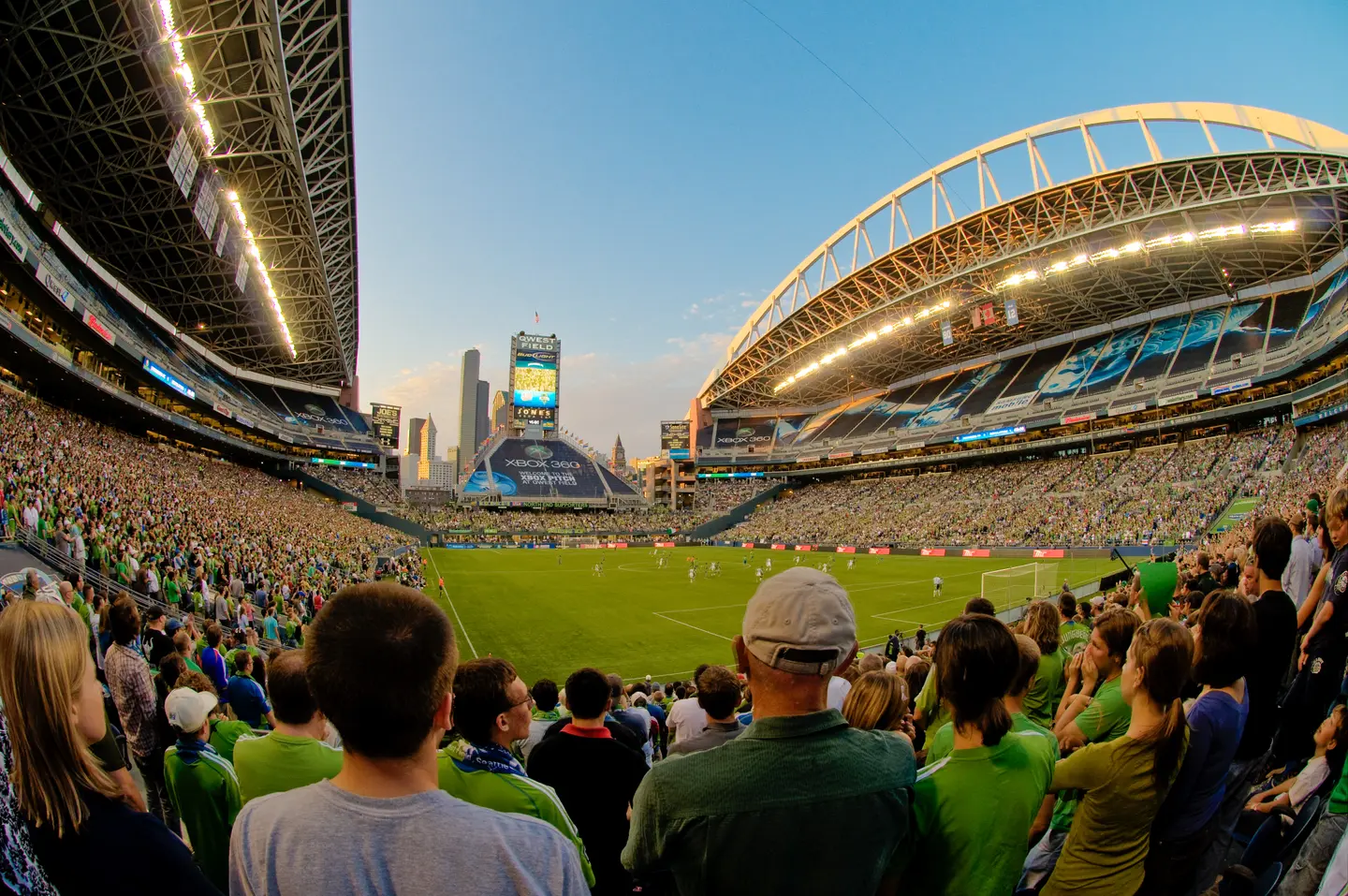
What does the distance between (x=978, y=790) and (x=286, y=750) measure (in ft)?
10.4

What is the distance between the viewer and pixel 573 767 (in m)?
3.51

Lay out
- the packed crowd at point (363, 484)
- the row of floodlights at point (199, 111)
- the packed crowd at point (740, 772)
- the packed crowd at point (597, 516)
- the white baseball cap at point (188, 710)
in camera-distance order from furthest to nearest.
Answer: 1. the packed crowd at point (597, 516)
2. the packed crowd at point (363, 484)
3. the row of floodlights at point (199, 111)
4. the white baseball cap at point (188, 710)
5. the packed crowd at point (740, 772)

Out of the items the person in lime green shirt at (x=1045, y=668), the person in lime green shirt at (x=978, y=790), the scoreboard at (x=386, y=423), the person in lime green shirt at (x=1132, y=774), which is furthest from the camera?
the scoreboard at (x=386, y=423)

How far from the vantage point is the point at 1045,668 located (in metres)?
5.05

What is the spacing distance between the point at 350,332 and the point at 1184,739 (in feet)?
227

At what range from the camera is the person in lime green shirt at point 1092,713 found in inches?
139

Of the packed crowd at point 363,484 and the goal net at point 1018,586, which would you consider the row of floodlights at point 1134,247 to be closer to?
the goal net at point 1018,586

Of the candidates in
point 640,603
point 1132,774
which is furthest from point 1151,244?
point 1132,774

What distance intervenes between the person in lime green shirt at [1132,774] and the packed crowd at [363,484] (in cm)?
7743

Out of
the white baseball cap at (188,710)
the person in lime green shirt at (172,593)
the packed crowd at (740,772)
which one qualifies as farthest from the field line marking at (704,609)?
the white baseball cap at (188,710)

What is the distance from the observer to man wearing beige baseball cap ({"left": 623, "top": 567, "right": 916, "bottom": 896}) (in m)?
1.81

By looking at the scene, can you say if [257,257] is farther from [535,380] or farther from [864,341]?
[535,380]

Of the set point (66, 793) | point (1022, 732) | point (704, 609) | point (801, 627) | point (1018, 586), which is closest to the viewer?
point (66, 793)

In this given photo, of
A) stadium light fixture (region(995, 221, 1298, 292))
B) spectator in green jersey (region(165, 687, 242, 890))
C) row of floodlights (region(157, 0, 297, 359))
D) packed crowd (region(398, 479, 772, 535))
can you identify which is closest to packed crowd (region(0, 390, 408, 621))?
row of floodlights (region(157, 0, 297, 359))
